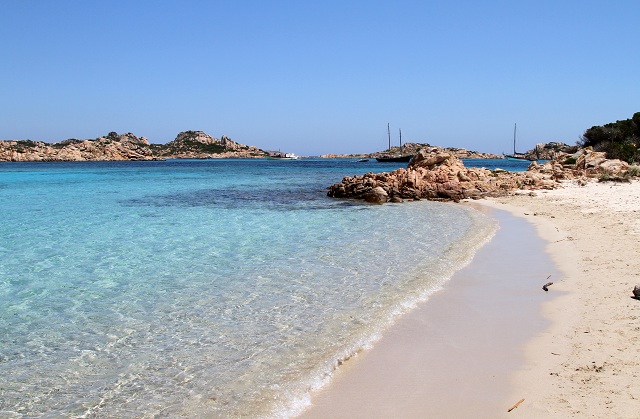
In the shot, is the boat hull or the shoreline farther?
the boat hull

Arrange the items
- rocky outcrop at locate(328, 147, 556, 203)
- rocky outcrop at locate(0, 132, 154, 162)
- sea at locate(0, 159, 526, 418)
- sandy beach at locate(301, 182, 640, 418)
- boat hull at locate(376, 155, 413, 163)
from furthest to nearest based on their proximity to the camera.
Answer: rocky outcrop at locate(0, 132, 154, 162) → boat hull at locate(376, 155, 413, 163) → rocky outcrop at locate(328, 147, 556, 203) → sea at locate(0, 159, 526, 418) → sandy beach at locate(301, 182, 640, 418)

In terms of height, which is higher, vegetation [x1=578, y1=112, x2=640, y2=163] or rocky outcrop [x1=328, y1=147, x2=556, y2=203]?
vegetation [x1=578, y1=112, x2=640, y2=163]

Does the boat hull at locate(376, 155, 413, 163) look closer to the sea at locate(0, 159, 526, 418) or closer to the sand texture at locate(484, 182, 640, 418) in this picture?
the sea at locate(0, 159, 526, 418)

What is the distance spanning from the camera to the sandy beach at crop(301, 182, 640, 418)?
4324 millimetres

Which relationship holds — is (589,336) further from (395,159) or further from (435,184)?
(395,159)

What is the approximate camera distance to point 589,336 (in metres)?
5.68

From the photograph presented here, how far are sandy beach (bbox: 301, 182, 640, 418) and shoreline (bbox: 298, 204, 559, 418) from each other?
13 mm

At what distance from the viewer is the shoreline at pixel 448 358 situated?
4.39 metres

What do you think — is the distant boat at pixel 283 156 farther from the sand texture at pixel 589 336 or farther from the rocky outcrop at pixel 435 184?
the sand texture at pixel 589 336

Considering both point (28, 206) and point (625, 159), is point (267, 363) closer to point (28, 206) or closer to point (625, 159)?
point (28, 206)

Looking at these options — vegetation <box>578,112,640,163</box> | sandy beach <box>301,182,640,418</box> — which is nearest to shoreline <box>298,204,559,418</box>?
sandy beach <box>301,182,640,418</box>

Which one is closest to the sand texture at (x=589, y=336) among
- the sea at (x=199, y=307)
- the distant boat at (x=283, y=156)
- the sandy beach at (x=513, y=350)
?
the sandy beach at (x=513, y=350)

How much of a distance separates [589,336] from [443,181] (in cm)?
2119

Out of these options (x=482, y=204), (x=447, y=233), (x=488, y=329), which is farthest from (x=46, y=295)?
(x=482, y=204)
